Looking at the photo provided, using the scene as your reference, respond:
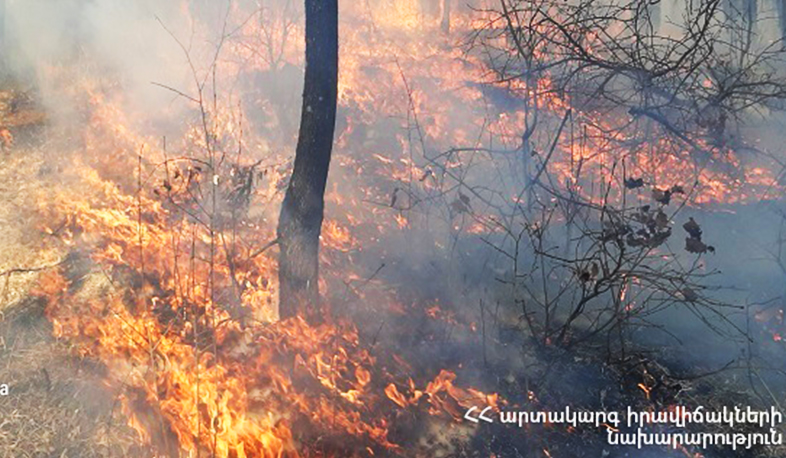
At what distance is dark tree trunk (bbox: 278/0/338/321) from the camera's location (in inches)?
194

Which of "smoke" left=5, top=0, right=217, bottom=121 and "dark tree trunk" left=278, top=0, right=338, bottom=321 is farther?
"smoke" left=5, top=0, right=217, bottom=121

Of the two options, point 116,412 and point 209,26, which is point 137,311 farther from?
→ point 209,26

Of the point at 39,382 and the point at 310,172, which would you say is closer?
the point at 39,382

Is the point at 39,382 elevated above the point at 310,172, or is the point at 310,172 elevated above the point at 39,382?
the point at 310,172

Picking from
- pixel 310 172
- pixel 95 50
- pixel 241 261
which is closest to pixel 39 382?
pixel 241 261

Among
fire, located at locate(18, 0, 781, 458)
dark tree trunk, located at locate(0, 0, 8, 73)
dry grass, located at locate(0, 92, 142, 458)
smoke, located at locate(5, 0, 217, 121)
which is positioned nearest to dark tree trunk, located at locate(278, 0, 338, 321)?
fire, located at locate(18, 0, 781, 458)

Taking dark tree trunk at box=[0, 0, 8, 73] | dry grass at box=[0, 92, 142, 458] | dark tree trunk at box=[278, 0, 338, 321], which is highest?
dark tree trunk at box=[0, 0, 8, 73]

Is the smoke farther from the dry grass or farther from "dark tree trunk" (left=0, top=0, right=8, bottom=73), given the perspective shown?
the dry grass

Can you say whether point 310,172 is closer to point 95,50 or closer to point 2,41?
point 95,50

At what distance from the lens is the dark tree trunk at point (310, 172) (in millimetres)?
4938

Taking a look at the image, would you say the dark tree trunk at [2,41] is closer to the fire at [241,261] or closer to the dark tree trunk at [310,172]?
Result: the fire at [241,261]

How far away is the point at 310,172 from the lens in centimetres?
527

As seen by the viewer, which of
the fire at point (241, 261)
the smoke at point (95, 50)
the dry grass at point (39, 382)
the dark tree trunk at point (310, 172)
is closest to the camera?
the dry grass at point (39, 382)

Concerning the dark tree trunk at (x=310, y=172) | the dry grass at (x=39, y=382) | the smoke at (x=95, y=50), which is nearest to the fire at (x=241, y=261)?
the dry grass at (x=39, y=382)
